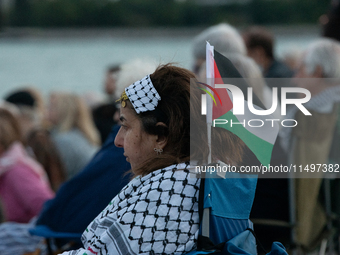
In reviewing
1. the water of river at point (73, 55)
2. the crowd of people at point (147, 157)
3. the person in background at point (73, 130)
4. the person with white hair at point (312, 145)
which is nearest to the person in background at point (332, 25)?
the crowd of people at point (147, 157)

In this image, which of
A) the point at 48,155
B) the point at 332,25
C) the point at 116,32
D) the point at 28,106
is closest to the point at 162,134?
the point at 48,155

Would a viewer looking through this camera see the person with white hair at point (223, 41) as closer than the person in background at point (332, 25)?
Yes

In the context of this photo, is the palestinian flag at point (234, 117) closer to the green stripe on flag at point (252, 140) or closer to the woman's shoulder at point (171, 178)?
the green stripe on flag at point (252, 140)

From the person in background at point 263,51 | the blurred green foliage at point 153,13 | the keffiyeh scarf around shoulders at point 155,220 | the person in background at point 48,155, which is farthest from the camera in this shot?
the blurred green foliage at point 153,13

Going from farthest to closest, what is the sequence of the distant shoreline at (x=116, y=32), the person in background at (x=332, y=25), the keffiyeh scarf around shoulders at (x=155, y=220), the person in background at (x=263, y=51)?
the distant shoreline at (x=116, y=32)
the person in background at (x=332, y=25)
the person in background at (x=263, y=51)
the keffiyeh scarf around shoulders at (x=155, y=220)

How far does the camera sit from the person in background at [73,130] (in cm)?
438

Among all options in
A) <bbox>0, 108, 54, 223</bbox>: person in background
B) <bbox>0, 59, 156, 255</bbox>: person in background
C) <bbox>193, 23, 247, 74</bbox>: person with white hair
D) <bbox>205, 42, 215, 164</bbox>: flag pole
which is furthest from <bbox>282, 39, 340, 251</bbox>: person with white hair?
<bbox>0, 108, 54, 223</bbox>: person in background

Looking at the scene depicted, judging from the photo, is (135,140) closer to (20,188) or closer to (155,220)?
(155,220)

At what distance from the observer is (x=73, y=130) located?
179 inches

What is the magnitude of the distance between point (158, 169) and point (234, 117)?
1.10ft

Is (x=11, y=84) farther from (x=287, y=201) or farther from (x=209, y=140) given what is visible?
(x=209, y=140)

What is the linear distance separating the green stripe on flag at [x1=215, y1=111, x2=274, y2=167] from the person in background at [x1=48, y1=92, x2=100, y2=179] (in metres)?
3.00

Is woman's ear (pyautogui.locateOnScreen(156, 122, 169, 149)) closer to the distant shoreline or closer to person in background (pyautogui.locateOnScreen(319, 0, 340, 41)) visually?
person in background (pyautogui.locateOnScreen(319, 0, 340, 41))

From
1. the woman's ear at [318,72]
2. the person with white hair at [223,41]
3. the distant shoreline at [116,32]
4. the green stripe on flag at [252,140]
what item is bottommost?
the distant shoreline at [116,32]
